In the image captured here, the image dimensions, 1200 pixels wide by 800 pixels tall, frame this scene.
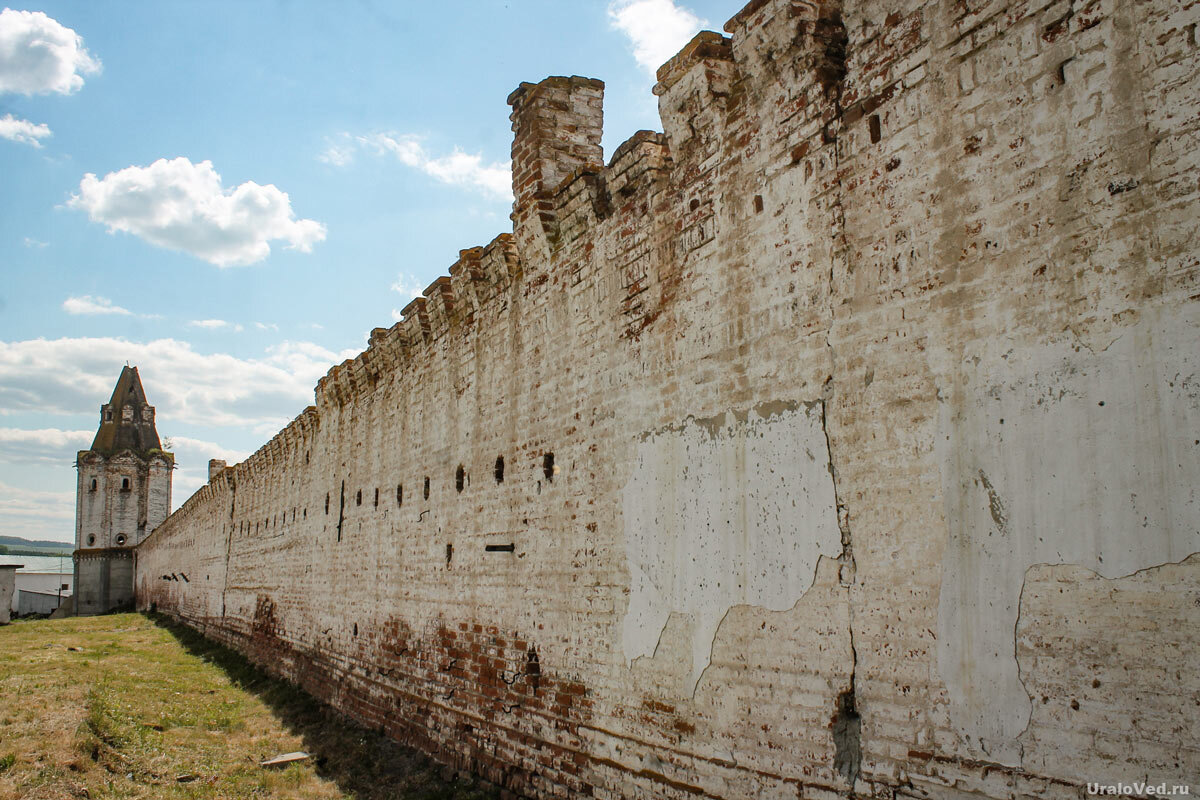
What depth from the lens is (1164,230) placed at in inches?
118

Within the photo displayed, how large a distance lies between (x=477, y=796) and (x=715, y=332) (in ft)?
13.8

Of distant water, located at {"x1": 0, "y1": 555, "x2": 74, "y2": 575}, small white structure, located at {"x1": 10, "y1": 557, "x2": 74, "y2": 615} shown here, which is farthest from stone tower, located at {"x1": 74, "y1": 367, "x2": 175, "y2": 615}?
distant water, located at {"x1": 0, "y1": 555, "x2": 74, "y2": 575}

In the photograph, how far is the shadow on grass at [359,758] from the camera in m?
7.13

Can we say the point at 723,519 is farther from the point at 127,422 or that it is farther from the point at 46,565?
the point at 46,565

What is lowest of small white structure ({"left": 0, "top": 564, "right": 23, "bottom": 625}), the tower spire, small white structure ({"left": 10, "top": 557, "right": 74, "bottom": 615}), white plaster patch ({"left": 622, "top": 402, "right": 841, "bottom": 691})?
small white structure ({"left": 10, "top": 557, "right": 74, "bottom": 615})

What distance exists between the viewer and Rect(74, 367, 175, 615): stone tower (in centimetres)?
4484

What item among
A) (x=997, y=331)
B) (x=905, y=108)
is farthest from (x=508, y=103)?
(x=997, y=331)

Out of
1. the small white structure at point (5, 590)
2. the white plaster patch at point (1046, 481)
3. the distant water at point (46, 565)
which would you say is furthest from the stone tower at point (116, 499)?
the white plaster patch at point (1046, 481)

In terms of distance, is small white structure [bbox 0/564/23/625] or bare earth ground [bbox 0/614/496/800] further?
small white structure [bbox 0/564/23/625]

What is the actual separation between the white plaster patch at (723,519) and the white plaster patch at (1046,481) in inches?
29.3

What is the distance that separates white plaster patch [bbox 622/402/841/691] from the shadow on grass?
2660mm

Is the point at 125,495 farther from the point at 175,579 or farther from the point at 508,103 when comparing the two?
the point at 508,103

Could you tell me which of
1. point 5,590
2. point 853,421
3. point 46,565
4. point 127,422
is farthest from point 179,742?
point 46,565

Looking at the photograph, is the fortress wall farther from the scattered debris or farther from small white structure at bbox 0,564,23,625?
small white structure at bbox 0,564,23,625
